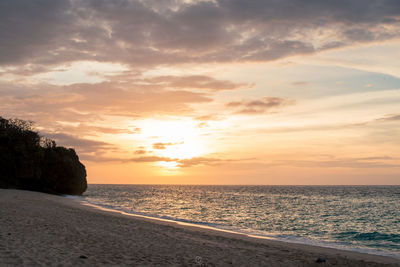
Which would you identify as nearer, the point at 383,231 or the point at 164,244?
the point at 164,244

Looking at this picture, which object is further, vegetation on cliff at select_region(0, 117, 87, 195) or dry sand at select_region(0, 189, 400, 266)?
vegetation on cliff at select_region(0, 117, 87, 195)

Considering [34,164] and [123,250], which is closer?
[123,250]

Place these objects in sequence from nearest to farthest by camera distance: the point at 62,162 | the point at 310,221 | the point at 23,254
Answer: the point at 23,254
the point at 310,221
the point at 62,162

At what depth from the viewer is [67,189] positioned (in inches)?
2953

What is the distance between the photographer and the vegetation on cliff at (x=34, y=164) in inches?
2424

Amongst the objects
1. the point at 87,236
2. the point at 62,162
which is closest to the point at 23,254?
the point at 87,236

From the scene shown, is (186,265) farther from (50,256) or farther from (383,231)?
(383,231)

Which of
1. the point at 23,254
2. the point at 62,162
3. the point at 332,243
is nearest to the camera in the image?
the point at 23,254

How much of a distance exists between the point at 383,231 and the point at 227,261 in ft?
85.6

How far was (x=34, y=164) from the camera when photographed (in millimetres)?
65125

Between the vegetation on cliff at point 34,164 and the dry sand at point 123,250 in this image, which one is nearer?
the dry sand at point 123,250

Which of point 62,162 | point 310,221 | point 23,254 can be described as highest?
point 62,162

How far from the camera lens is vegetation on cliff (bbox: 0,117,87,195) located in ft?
202

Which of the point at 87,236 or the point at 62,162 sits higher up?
the point at 62,162
